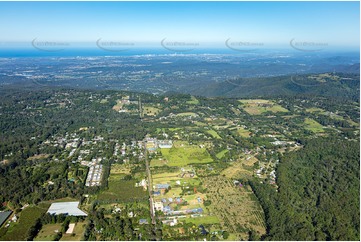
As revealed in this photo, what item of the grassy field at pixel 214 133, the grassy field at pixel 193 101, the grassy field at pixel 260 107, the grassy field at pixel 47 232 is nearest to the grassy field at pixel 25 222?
the grassy field at pixel 47 232

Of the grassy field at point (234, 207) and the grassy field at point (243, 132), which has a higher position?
the grassy field at point (234, 207)

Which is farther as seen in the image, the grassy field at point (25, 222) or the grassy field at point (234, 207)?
the grassy field at point (234, 207)

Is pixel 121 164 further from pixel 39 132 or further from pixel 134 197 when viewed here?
pixel 39 132

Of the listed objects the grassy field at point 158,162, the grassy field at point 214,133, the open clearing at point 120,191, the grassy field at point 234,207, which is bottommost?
the grassy field at point 214,133

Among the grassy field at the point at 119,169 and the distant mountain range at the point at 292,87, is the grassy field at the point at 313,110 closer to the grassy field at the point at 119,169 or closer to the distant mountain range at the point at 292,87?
the distant mountain range at the point at 292,87

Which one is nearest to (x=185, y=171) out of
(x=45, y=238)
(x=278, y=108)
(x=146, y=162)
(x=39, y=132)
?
(x=146, y=162)

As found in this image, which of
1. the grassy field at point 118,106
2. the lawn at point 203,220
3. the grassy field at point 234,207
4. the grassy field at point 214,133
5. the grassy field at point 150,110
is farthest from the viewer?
the grassy field at point 118,106

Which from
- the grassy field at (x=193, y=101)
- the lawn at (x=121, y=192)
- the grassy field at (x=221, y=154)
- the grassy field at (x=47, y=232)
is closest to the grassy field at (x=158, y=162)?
the lawn at (x=121, y=192)

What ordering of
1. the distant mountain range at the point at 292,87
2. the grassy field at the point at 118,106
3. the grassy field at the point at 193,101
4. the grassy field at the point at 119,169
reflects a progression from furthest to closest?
1. the distant mountain range at the point at 292,87
2. the grassy field at the point at 193,101
3. the grassy field at the point at 118,106
4. the grassy field at the point at 119,169
